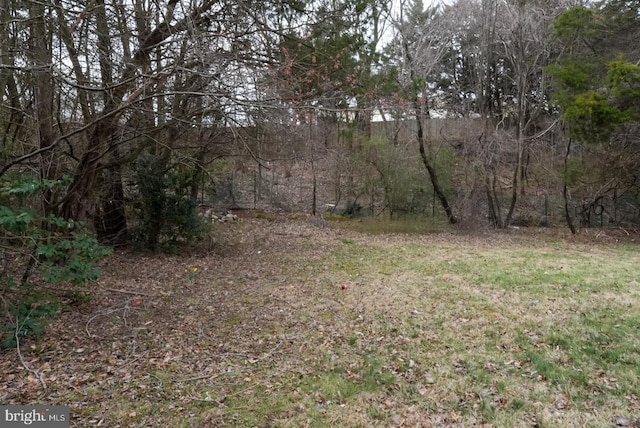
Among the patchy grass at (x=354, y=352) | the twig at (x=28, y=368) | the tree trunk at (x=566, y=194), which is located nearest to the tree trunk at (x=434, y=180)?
the tree trunk at (x=566, y=194)

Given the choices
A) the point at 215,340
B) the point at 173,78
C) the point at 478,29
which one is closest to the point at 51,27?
the point at 173,78

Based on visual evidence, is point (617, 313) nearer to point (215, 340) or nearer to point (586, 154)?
point (215, 340)

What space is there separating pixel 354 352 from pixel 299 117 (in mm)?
3483

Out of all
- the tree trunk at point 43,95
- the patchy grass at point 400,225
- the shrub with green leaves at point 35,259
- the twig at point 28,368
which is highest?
the tree trunk at point 43,95

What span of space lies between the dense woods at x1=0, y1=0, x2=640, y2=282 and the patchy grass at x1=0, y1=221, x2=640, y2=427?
3.46ft

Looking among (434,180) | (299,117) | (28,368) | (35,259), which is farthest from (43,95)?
(434,180)

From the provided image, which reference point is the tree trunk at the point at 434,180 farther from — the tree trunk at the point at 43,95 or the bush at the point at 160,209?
the tree trunk at the point at 43,95

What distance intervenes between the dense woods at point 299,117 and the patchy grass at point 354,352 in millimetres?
1054

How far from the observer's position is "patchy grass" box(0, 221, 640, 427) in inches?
113

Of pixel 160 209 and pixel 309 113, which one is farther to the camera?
pixel 160 209

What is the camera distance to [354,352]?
12.5 feet

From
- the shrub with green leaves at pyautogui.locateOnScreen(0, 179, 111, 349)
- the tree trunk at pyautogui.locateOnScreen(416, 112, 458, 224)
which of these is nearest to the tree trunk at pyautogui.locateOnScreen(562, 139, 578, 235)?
the tree trunk at pyautogui.locateOnScreen(416, 112, 458, 224)

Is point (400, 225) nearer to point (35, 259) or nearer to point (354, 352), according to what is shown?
point (354, 352)

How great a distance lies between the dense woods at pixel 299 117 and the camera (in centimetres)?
493
